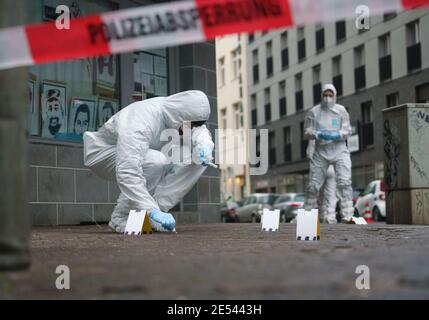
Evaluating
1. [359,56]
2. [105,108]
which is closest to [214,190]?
[105,108]

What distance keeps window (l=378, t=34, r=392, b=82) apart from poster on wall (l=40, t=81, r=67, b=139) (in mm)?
29210

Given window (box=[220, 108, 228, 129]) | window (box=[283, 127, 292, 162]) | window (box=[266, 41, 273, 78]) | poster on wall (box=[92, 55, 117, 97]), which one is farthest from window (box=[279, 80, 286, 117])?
poster on wall (box=[92, 55, 117, 97])

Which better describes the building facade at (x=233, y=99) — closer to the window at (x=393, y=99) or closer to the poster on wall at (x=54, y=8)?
the window at (x=393, y=99)

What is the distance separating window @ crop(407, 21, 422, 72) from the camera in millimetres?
37688

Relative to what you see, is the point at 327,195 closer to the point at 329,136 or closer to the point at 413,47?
the point at 329,136

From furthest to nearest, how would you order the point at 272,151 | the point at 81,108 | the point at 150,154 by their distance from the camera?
the point at 272,151 < the point at 81,108 < the point at 150,154

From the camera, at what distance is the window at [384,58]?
1607 inches

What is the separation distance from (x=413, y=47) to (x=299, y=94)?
15.0m

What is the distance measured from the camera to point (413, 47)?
125ft

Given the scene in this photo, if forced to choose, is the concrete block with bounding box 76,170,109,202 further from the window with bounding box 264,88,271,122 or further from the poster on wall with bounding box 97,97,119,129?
the window with bounding box 264,88,271,122

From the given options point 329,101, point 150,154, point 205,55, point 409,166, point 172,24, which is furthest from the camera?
point 205,55
